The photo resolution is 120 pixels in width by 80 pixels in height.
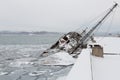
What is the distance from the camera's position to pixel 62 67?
46.7 ft

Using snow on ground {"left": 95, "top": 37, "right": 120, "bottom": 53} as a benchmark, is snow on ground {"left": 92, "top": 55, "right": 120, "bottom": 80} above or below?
above

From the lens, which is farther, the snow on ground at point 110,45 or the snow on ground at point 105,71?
the snow on ground at point 110,45

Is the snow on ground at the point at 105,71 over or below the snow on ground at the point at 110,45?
over

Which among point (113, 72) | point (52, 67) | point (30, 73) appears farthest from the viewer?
point (52, 67)

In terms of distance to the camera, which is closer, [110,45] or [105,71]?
[105,71]

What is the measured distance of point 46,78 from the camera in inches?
436

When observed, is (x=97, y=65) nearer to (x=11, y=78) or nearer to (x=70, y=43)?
(x=11, y=78)

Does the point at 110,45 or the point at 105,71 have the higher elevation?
the point at 105,71

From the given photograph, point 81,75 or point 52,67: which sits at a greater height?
point 81,75

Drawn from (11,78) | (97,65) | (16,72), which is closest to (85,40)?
(16,72)

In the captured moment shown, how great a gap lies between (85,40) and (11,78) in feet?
43.8

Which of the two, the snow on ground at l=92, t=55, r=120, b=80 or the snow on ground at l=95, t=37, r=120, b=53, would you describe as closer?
the snow on ground at l=92, t=55, r=120, b=80

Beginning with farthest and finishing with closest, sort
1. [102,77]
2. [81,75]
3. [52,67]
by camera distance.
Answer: [52,67], [102,77], [81,75]

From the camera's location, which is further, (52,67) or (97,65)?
(52,67)
